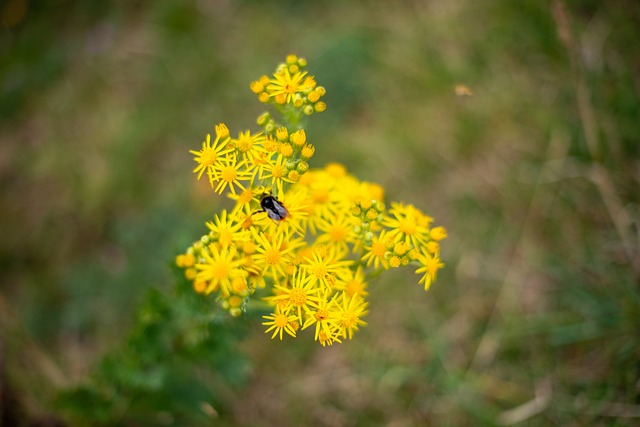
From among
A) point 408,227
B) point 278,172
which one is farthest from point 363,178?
point 278,172

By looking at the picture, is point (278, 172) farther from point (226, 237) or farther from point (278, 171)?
point (226, 237)

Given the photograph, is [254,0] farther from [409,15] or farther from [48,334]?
[48,334]

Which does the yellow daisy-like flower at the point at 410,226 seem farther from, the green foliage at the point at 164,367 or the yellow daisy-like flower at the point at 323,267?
the green foliage at the point at 164,367

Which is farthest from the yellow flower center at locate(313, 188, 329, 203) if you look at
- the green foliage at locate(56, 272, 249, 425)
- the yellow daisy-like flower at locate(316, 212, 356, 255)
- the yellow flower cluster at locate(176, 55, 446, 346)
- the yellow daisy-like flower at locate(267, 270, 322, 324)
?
the green foliage at locate(56, 272, 249, 425)

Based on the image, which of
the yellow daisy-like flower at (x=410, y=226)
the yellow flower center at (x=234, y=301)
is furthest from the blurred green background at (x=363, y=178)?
the yellow daisy-like flower at (x=410, y=226)

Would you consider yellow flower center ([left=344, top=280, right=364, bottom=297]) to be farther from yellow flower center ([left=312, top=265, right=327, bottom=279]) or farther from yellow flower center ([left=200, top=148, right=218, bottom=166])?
yellow flower center ([left=200, top=148, right=218, bottom=166])

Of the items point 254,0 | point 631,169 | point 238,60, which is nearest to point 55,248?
point 238,60
